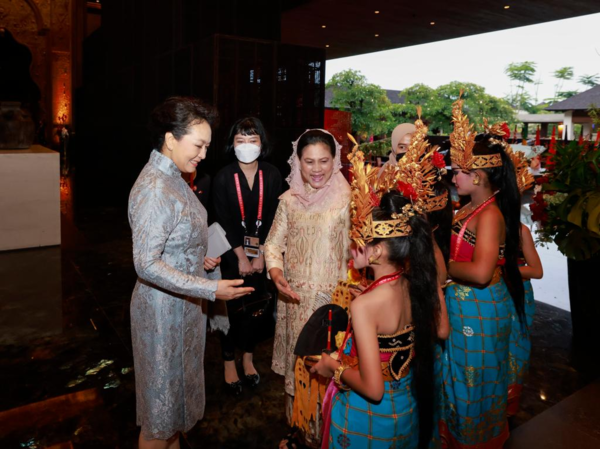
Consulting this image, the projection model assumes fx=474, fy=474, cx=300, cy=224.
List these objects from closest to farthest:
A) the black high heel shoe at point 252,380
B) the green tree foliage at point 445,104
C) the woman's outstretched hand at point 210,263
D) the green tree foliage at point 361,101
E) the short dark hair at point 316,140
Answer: the woman's outstretched hand at point 210,263
the short dark hair at point 316,140
the black high heel shoe at point 252,380
the green tree foliage at point 361,101
the green tree foliage at point 445,104

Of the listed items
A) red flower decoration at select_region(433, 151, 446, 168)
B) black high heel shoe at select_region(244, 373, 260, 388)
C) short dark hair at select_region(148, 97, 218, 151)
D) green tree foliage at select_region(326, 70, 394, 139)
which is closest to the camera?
short dark hair at select_region(148, 97, 218, 151)

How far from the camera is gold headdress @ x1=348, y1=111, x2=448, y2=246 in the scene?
1.44 m

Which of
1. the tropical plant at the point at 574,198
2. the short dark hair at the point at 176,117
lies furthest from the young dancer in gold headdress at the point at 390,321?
the tropical plant at the point at 574,198

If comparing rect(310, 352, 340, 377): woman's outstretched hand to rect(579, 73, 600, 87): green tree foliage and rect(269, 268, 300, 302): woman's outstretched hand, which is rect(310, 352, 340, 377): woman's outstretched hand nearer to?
rect(269, 268, 300, 302): woman's outstretched hand

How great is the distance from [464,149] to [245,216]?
53.4 inches

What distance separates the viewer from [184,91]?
23.0 ft

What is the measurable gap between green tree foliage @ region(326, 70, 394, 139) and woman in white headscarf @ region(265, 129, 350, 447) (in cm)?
1290

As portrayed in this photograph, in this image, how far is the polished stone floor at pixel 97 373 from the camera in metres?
2.50

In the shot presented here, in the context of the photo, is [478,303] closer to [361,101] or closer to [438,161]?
[438,161]

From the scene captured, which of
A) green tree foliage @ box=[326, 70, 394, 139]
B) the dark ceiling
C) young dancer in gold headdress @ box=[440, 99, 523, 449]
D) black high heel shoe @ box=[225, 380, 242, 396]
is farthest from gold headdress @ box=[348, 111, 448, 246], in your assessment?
green tree foliage @ box=[326, 70, 394, 139]

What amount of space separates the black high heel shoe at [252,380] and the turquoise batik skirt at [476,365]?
1218 mm

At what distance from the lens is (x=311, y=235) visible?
229cm

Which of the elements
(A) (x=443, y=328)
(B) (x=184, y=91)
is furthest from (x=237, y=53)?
(A) (x=443, y=328)

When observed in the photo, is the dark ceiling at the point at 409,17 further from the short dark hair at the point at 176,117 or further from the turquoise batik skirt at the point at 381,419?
the turquoise batik skirt at the point at 381,419
